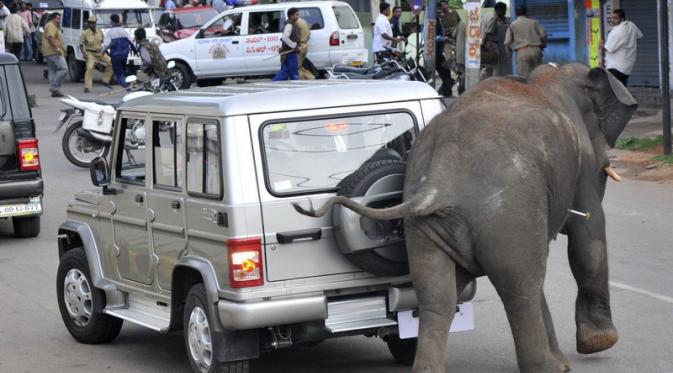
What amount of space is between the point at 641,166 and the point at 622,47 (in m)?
4.12

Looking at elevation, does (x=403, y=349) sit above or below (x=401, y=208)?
below

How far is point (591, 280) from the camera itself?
7844mm

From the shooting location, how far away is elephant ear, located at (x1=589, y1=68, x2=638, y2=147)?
7.92 meters

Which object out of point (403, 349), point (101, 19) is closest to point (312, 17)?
point (101, 19)

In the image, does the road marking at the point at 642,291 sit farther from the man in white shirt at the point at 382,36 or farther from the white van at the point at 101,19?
the white van at the point at 101,19

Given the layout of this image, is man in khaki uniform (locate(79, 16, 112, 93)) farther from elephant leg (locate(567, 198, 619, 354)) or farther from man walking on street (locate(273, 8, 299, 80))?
elephant leg (locate(567, 198, 619, 354))

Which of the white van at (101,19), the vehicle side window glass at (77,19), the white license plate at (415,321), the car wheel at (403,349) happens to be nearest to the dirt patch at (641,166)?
the car wheel at (403,349)

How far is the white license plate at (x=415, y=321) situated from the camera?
22.9 feet

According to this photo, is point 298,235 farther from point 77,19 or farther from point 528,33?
point 77,19

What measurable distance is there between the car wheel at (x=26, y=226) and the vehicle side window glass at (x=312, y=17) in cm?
1673

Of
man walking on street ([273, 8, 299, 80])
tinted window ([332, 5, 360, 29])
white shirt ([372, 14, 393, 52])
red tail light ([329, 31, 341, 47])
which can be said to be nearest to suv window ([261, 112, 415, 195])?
man walking on street ([273, 8, 299, 80])

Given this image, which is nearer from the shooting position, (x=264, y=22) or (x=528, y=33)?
(x=528, y=33)

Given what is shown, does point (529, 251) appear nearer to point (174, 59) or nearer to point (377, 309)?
point (377, 309)

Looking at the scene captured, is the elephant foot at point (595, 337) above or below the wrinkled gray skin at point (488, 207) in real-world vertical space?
below
